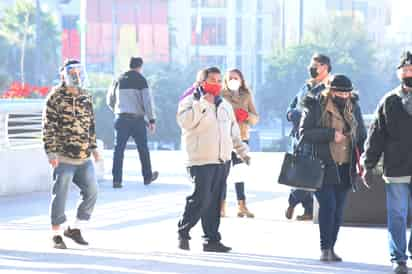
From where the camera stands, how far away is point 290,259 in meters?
9.30

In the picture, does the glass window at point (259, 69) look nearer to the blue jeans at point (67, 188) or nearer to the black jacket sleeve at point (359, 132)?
the blue jeans at point (67, 188)

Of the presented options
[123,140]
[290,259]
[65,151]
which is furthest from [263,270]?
[123,140]

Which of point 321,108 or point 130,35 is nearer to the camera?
point 321,108

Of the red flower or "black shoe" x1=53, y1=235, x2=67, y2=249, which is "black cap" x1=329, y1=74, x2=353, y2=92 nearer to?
"black shoe" x1=53, y1=235, x2=67, y2=249

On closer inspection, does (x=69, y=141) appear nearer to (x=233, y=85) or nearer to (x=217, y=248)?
(x=217, y=248)

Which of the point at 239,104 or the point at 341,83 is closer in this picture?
the point at 341,83

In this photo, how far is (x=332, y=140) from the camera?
29.3 ft

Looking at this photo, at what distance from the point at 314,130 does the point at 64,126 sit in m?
2.17

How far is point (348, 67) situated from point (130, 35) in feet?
83.6

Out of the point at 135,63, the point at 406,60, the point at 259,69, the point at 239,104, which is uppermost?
the point at 406,60

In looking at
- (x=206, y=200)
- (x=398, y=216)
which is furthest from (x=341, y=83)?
(x=206, y=200)

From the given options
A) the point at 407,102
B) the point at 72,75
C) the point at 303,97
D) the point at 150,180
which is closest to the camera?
the point at 407,102

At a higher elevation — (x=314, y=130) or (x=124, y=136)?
(x=314, y=130)

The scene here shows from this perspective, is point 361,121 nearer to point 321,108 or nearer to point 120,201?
point 321,108
